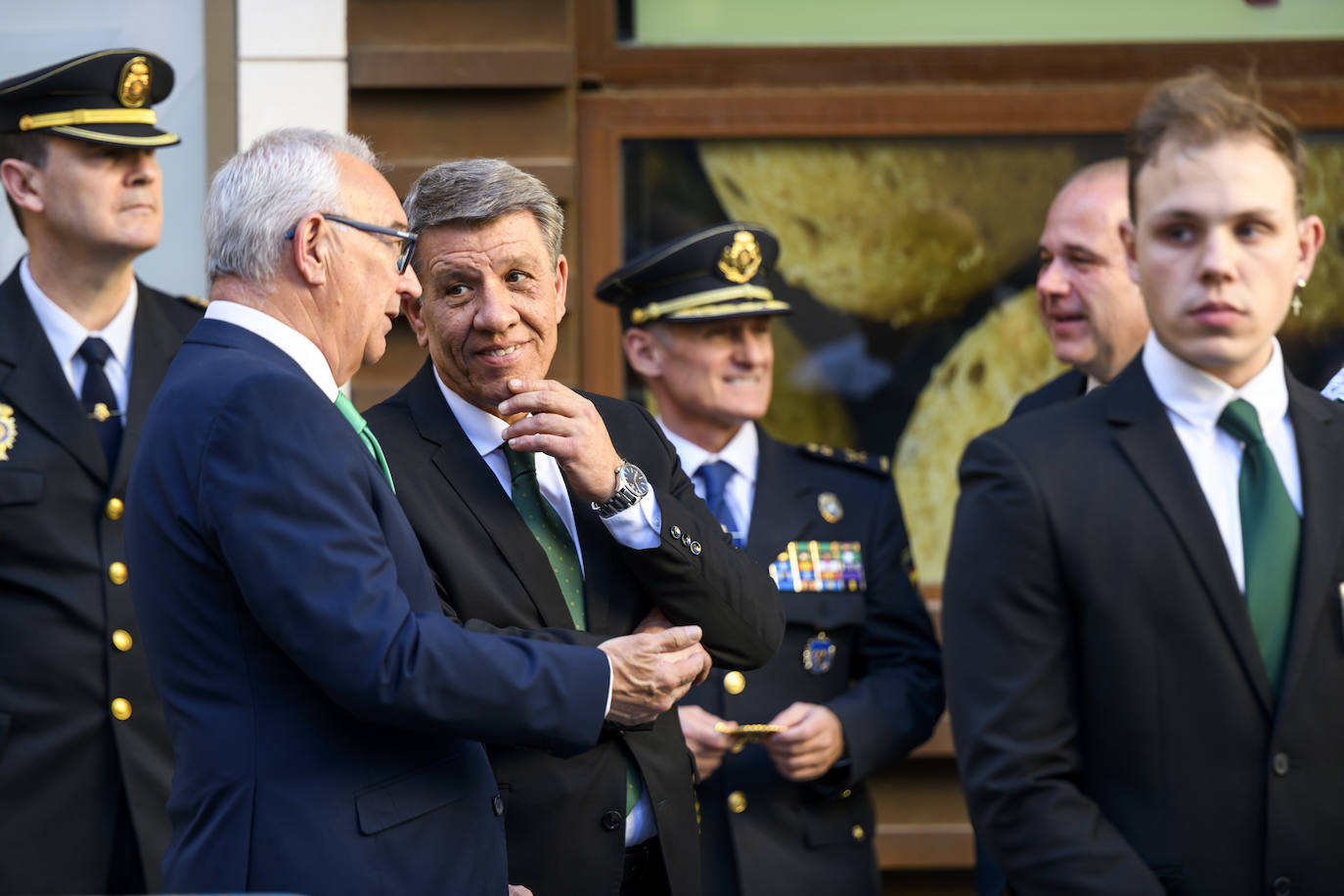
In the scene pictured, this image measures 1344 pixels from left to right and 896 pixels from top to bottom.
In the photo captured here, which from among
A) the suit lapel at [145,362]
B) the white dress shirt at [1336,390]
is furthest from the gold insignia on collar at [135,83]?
the white dress shirt at [1336,390]

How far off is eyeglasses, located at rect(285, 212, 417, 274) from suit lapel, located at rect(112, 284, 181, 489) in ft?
3.46

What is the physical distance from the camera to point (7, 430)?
123 inches

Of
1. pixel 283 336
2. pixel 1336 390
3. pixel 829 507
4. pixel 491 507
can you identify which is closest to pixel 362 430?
pixel 283 336

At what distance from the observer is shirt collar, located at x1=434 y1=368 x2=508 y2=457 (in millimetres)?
2551

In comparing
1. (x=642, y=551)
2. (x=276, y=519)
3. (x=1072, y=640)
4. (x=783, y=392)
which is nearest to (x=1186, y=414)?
(x=1072, y=640)

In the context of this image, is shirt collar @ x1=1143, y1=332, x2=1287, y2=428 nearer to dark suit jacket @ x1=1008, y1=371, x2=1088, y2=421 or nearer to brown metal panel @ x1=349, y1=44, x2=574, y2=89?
dark suit jacket @ x1=1008, y1=371, x2=1088, y2=421

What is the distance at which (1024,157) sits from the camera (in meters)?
4.41

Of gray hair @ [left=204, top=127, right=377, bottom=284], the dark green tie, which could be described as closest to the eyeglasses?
gray hair @ [left=204, top=127, right=377, bottom=284]

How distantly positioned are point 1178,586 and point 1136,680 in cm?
15

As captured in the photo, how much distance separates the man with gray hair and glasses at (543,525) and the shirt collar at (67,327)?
102cm

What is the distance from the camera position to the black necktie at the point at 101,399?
323 centimetres

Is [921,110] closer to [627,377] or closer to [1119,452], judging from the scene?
[627,377]

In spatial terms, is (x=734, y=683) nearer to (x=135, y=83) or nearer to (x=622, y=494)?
(x=622, y=494)

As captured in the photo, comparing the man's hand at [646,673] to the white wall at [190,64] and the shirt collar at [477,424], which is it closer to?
the shirt collar at [477,424]
